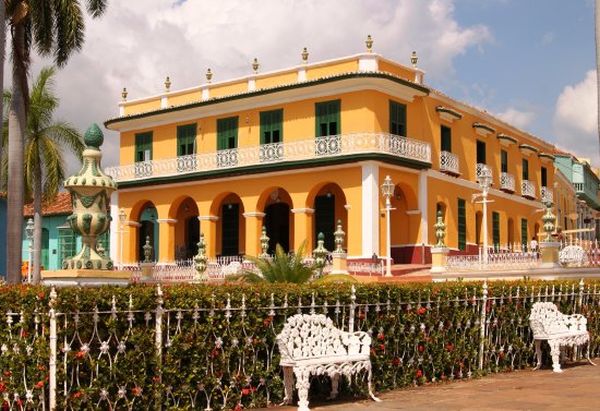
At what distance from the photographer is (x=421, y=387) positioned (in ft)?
36.0

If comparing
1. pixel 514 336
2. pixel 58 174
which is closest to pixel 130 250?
pixel 58 174

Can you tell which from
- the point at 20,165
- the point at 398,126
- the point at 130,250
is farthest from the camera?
the point at 130,250

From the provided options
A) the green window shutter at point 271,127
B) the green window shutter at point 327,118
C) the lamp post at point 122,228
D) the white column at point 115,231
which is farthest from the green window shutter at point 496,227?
the white column at point 115,231

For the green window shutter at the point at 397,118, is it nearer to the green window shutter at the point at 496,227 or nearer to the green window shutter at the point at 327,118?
the green window shutter at the point at 327,118

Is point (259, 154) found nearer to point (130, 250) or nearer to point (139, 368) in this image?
point (130, 250)

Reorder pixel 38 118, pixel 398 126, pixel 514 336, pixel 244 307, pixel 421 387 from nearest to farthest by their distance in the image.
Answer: pixel 244 307, pixel 421 387, pixel 514 336, pixel 398 126, pixel 38 118

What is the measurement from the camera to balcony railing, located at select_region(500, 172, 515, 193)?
119 ft

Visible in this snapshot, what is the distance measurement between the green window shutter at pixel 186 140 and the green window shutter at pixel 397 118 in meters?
8.50

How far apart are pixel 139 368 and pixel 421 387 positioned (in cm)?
425

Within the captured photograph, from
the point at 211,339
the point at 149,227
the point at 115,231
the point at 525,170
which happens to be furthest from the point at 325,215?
the point at 211,339

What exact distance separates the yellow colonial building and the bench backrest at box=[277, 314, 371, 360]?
16244 mm

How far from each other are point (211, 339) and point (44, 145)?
79.7ft

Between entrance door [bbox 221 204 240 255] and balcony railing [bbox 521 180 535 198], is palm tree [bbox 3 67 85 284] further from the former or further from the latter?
balcony railing [bbox 521 180 535 198]

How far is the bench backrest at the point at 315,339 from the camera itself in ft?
30.3
